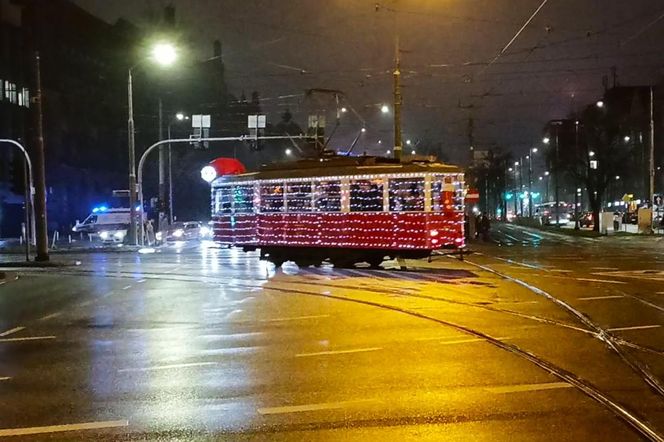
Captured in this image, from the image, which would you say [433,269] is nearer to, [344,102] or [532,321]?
[532,321]

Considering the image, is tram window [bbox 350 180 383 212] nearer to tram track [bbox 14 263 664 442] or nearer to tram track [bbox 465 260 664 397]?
tram track [bbox 14 263 664 442]

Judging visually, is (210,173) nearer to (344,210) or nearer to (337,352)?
(344,210)

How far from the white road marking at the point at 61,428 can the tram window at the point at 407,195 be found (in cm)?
1611

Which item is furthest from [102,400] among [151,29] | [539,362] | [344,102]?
[151,29]

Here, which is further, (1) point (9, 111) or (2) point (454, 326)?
(1) point (9, 111)

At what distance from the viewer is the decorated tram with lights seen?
22.2m

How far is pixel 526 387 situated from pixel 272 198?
17685 millimetres

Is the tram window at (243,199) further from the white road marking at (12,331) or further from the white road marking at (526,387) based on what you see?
the white road marking at (526,387)

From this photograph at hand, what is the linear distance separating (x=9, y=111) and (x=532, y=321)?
5953 centimetres

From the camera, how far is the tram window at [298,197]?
2417 cm

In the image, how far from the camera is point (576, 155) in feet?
194

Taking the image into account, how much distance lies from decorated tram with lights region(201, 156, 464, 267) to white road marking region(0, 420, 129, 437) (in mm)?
16017

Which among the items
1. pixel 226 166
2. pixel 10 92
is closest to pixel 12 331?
pixel 226 166

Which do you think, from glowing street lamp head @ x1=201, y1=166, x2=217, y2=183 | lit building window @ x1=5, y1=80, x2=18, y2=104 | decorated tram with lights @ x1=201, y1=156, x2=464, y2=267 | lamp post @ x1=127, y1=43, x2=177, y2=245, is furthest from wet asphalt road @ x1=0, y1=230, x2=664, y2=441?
lit building window @ x1=5, y1=80, x2=18, y2=104
